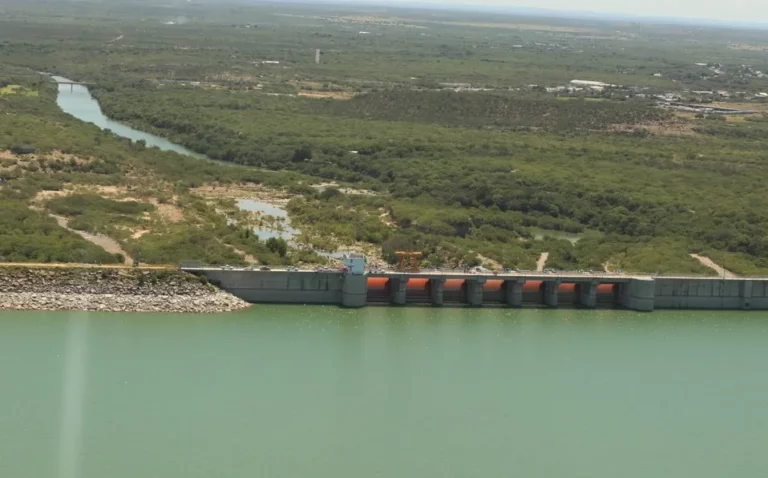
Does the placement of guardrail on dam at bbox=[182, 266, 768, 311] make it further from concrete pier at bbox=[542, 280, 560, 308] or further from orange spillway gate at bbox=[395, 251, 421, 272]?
orange spillway gate at bbox=[395, 251, 421, 272]

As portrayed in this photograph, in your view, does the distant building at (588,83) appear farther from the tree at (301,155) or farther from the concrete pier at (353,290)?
the concrete pier at (353,290)

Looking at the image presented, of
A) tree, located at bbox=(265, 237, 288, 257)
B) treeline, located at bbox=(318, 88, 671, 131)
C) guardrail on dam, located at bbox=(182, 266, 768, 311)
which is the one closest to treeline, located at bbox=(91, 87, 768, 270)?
treeline, located at bbox=(318, 88, 671, 131)

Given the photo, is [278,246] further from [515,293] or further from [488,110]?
[488,110]

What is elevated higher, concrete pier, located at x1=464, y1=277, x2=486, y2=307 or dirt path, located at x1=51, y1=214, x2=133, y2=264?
dirt path, located at x1=51, y1=214, x2=133, y2=264

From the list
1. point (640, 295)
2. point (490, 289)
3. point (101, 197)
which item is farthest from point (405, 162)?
point (640, 295)

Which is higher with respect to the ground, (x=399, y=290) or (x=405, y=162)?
(x=405, y=162)

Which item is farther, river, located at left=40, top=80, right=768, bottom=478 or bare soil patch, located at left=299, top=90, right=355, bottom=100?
bare soil patch, located at left=299, top=90, right=355, bottom=100

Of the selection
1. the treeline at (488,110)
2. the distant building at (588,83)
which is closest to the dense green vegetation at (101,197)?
the treeline at (488,110)
